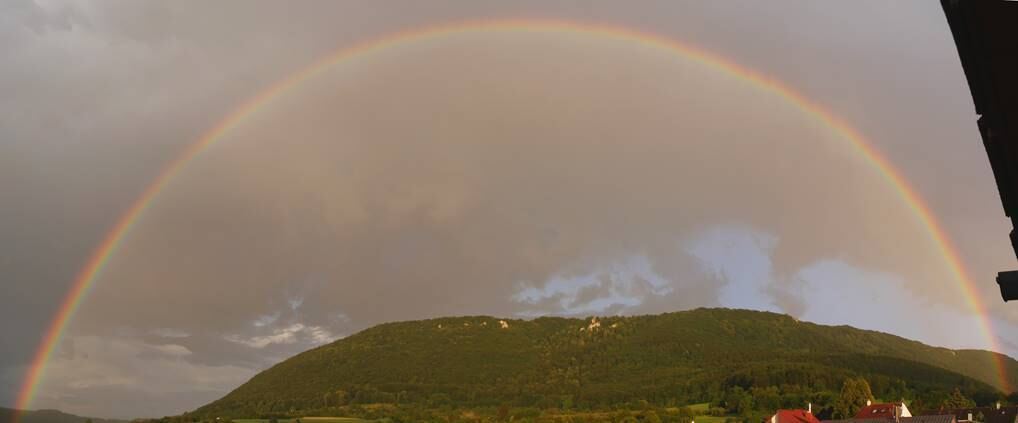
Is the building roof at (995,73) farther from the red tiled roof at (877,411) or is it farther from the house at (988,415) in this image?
the red tiled roof at (877,411)

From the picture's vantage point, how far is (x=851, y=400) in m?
140

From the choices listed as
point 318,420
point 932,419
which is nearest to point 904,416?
point 932,419

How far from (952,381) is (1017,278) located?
201 meters

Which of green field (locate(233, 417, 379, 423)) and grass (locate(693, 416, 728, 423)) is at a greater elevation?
green field (locate(233, 417, 379, 423))

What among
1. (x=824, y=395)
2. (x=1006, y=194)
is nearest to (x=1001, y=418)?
(x=824, y=395)

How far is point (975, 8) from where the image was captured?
536 centimetres

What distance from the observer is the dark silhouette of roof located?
537cm

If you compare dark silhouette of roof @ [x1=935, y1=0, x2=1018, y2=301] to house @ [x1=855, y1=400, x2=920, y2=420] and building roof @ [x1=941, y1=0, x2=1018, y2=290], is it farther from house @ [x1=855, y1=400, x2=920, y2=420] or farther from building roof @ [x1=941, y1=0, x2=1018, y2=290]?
house @ [x1=855, y1=400, x2=920, y2=420]

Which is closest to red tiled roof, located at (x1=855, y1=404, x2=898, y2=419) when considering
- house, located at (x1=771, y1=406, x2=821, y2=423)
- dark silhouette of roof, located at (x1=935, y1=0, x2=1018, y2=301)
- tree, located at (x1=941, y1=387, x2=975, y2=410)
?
house, located at (x1=771, y1=406, x2=821, y2=423)

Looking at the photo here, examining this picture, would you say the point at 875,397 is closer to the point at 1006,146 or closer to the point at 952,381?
the point at 952,381

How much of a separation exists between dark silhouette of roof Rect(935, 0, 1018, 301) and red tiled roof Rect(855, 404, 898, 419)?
118 m

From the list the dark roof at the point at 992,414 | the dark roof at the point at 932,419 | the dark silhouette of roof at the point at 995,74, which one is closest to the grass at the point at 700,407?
the dark roof at the point at 992,414

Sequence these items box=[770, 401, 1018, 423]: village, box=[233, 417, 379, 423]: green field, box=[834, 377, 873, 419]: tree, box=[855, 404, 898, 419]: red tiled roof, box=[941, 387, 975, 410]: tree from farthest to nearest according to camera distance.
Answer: box=[233, 417, 379, 423]: green field → box=[834, 377, 873, 419]: tree → box=[941, 387, 975, 410]: tree → box=[855, 404, 898, 419]: red tiled roof → box=[770, 401, 1018, 423]: village

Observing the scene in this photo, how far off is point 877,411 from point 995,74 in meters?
126
